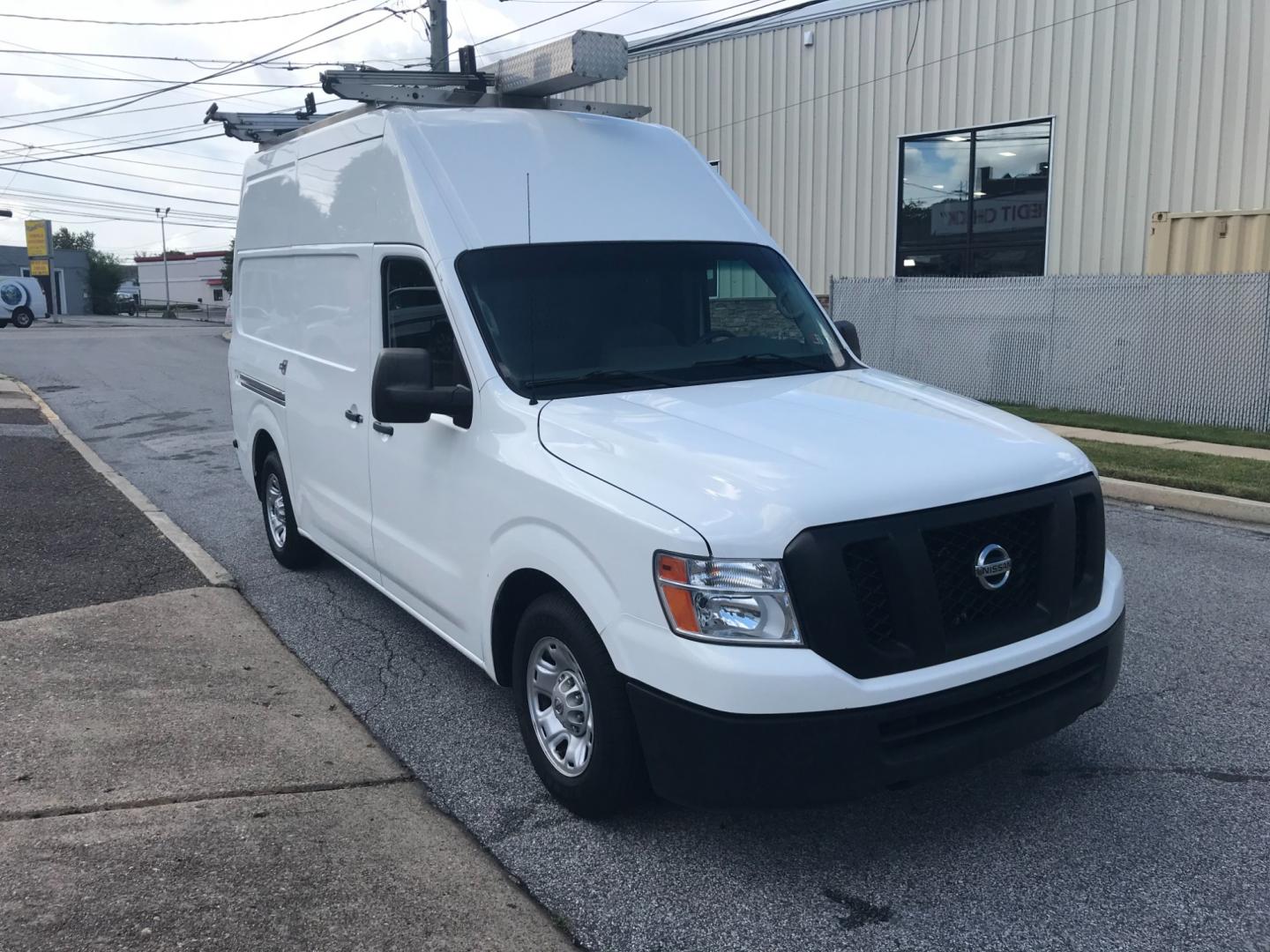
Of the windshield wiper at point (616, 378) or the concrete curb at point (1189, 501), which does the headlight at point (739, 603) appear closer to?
the windshield wiper at point (616, 378)

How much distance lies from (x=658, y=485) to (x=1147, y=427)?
1087 centimetres

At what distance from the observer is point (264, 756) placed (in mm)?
4355

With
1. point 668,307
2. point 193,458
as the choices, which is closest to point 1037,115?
point 193,458

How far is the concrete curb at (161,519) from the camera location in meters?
6.91

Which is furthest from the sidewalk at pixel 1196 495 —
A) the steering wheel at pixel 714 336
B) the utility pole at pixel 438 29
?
the utility pole at pixel 438 29

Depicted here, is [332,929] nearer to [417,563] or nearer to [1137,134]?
[417,563]

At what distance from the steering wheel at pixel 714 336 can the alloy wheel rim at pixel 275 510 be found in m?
3.40

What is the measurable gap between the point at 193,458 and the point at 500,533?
28.5ft

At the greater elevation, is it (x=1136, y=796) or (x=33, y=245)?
(x=33, y=245)

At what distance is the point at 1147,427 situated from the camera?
12.7 metres

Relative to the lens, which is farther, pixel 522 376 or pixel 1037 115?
pixel 1037 115

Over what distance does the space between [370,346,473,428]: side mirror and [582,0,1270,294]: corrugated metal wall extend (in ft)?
44.1

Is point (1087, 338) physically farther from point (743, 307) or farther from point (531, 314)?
point (531, 314)

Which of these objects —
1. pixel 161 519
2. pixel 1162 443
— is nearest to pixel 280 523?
pixel 161 519
